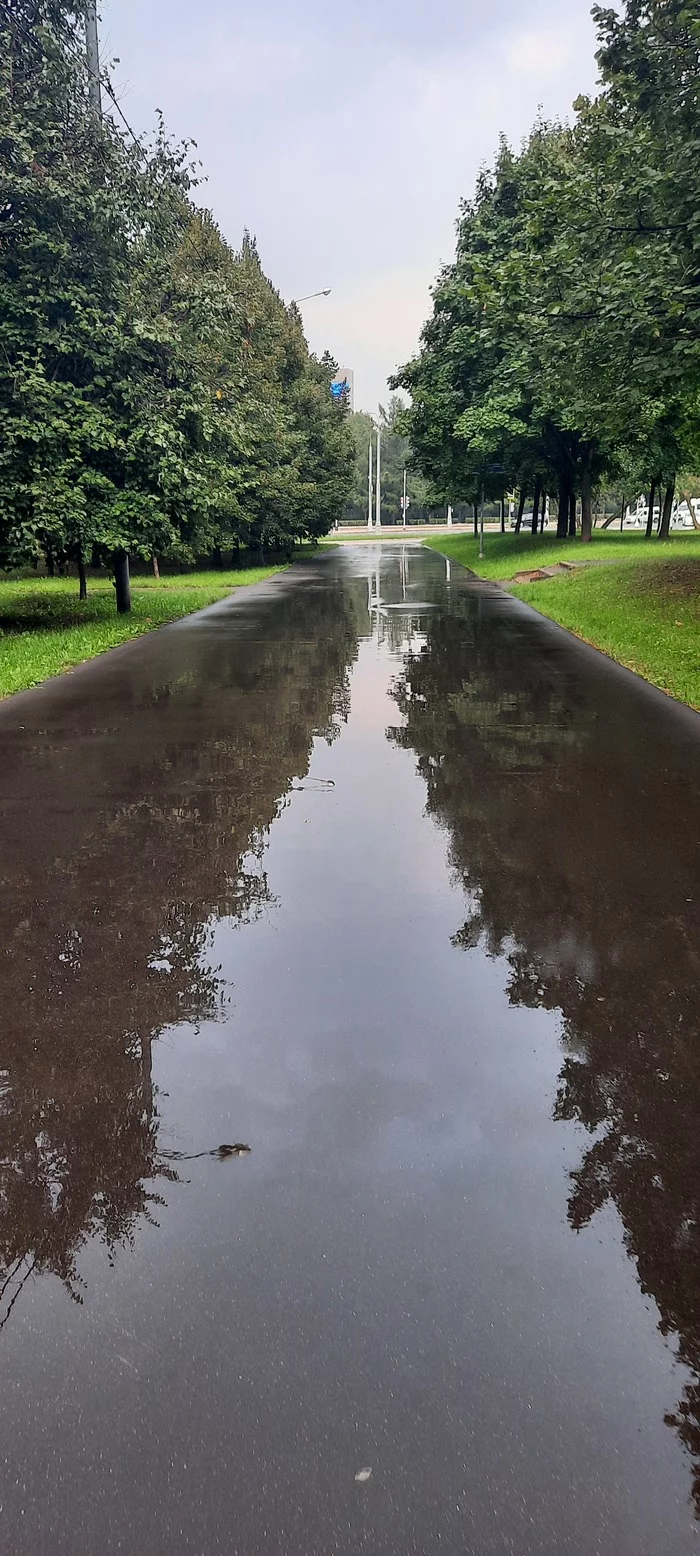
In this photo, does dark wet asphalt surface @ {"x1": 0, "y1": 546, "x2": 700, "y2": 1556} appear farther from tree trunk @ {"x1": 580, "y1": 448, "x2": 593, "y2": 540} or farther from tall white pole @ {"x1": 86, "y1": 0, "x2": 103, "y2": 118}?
tree trunk @ {"x1": 580, "y1": 448, "x2": 593, "y2": 540}

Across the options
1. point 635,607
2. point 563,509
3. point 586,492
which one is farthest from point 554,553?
point 635,607

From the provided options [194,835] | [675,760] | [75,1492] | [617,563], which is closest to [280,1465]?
[75,1492]

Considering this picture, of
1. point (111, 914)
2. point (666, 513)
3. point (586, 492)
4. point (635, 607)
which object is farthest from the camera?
point (666, 513)

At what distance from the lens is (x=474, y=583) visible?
31.3 metres

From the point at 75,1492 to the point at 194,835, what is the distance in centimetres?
465

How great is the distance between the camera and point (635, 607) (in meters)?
18.6

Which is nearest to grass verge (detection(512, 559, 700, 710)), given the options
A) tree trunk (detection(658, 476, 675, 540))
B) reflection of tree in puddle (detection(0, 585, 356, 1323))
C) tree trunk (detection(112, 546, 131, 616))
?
reflection of tree in puddle (detection(0, 585, 356, 1323))

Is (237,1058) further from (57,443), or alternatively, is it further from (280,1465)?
(57,443)

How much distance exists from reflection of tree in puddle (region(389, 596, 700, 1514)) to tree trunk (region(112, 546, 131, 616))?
1093 cm

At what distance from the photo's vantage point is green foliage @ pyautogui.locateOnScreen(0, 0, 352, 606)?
1608 cm

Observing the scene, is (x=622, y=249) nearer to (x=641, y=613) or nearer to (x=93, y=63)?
(x=641, y=613)

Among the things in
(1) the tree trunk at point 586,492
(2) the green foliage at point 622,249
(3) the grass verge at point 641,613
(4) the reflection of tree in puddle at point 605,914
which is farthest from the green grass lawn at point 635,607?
(1) the tree trunk at point 586,492

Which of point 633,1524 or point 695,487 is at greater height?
point 695,487

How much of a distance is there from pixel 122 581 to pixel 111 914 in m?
16.6
